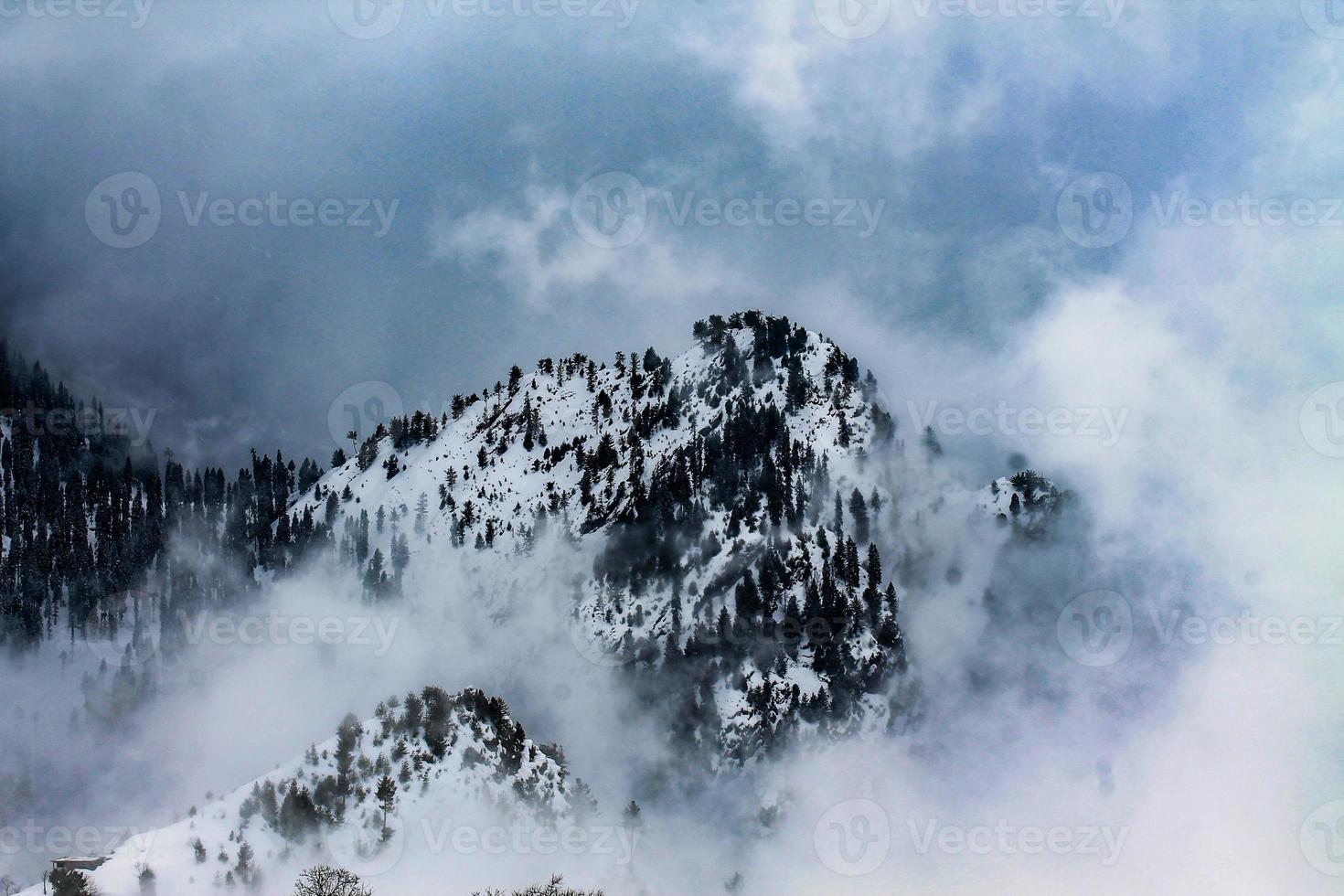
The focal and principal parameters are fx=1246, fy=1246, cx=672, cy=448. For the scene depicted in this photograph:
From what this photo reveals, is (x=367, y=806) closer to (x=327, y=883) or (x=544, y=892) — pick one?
(x=327, y=883)

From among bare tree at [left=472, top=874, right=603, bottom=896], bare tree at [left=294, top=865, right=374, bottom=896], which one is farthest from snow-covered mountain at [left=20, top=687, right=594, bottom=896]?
bare tree at [left=472, top=874, right=603, bottom=896]

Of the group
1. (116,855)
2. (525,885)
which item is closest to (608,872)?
(525,885)

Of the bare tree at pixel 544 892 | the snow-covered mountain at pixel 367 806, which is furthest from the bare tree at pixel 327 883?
the bare tree at pixel 544 892

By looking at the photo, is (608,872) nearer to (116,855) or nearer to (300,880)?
(300,880)

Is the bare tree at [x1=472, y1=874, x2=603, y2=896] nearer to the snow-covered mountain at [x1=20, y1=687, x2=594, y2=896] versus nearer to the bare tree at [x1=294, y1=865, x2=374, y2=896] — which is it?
the snow-covered mountain at [x1=20, y1=687, x2=594, y2=896]

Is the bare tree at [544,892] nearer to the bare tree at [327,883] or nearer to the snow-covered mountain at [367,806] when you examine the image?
the snow-covered mountain at [367,806]

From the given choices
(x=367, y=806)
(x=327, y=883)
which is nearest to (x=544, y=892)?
(x=327, y=883)

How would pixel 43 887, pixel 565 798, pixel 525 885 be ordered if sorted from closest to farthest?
1. pixel 43 887
2. pixel 525 885
3. pixel 565 798

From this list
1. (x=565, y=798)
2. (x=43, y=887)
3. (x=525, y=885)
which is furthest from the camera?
(x=565, y=798)

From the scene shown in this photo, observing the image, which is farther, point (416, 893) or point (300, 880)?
point (416, 893)
